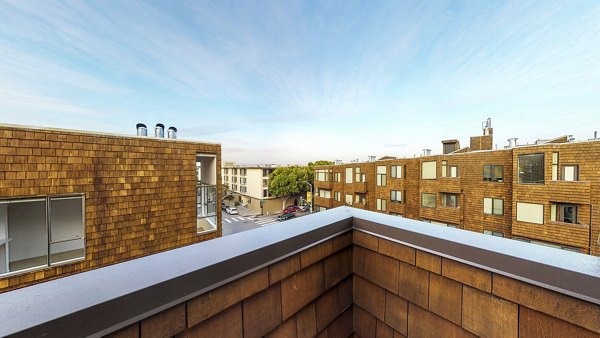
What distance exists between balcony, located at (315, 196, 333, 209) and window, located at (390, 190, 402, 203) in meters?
5.29

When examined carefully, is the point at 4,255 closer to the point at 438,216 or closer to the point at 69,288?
the point at 69,288

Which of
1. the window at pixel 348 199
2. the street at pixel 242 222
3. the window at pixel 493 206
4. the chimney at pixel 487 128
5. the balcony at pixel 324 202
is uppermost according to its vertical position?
the chimney at pixel 487 128

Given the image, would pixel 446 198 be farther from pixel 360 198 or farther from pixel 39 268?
pixel 39 268

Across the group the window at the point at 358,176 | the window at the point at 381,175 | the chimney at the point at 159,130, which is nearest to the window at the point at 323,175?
the window at the point at 358,176

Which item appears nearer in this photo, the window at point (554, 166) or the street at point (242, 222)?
the window at point (554, 166)

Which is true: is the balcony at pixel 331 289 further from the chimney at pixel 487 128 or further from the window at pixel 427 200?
the chimney at pixel 487 128

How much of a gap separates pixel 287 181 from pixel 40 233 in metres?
20.2

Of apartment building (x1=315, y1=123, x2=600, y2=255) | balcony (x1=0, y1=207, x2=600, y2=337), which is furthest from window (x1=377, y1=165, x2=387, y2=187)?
balcony (x1=0, y1=207, x2=600, y2=337)

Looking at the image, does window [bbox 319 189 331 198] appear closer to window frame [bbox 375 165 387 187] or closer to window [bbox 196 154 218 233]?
window frame [bbox 375 165 387 187]

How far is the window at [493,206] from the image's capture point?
9125 millimetres

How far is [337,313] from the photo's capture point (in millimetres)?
1356

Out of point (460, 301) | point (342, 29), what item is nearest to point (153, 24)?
point (342, 29)

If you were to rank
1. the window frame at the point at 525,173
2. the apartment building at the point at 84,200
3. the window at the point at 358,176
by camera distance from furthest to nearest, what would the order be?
the window at the point at 358,176, the window frame at the point at 525,173, the apartment building at the point at 84,200

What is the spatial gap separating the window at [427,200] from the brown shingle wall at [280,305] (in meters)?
11.7
